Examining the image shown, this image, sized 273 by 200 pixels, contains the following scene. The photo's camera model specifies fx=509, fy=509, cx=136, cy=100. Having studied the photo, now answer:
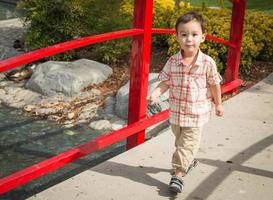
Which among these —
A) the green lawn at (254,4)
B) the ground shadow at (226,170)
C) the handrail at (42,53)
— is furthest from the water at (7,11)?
the handrail at (42,53)

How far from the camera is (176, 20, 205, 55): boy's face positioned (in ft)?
9.55

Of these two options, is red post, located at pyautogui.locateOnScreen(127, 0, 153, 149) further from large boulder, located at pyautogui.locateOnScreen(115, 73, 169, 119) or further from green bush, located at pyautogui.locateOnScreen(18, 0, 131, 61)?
green bush, located at pyautogui.locateOnScreen(18, 0, 131, 61)

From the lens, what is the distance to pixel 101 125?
5.96 meters

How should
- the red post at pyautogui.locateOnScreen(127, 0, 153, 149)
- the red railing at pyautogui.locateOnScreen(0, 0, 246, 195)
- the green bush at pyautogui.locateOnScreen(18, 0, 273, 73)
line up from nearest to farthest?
the red railing at pyautogui.locateOnScreen(0, 0, 246, 195)
the red post at pyautogui.locateOnScreen(127, 0, 153, 149)
the green bush at pyautogui.locateOnScreen(18, 0, 273, 73)

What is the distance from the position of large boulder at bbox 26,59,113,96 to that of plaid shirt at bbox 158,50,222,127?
3930mm

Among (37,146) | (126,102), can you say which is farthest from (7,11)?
(37,146)

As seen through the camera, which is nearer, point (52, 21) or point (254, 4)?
point (52, 21)

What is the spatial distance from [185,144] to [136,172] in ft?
1.58

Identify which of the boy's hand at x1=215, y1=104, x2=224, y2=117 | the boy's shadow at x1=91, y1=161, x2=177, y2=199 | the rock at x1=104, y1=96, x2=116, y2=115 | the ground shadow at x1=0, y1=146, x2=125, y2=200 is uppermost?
the boy's hand at x1=215, y1=104, x2=224, y2=117

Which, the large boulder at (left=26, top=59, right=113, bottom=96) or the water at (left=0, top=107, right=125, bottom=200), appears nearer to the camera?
the water at (left=0, top=107, right=125, bottom=200)

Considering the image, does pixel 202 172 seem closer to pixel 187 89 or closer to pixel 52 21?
pixel 187 89

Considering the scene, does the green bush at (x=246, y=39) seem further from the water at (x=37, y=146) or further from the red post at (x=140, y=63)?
the red post at (x=140, y=63)

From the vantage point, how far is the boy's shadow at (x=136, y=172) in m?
3.29

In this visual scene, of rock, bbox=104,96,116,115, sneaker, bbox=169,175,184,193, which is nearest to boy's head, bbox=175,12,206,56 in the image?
sneaker, bbox=169,175,184,193
